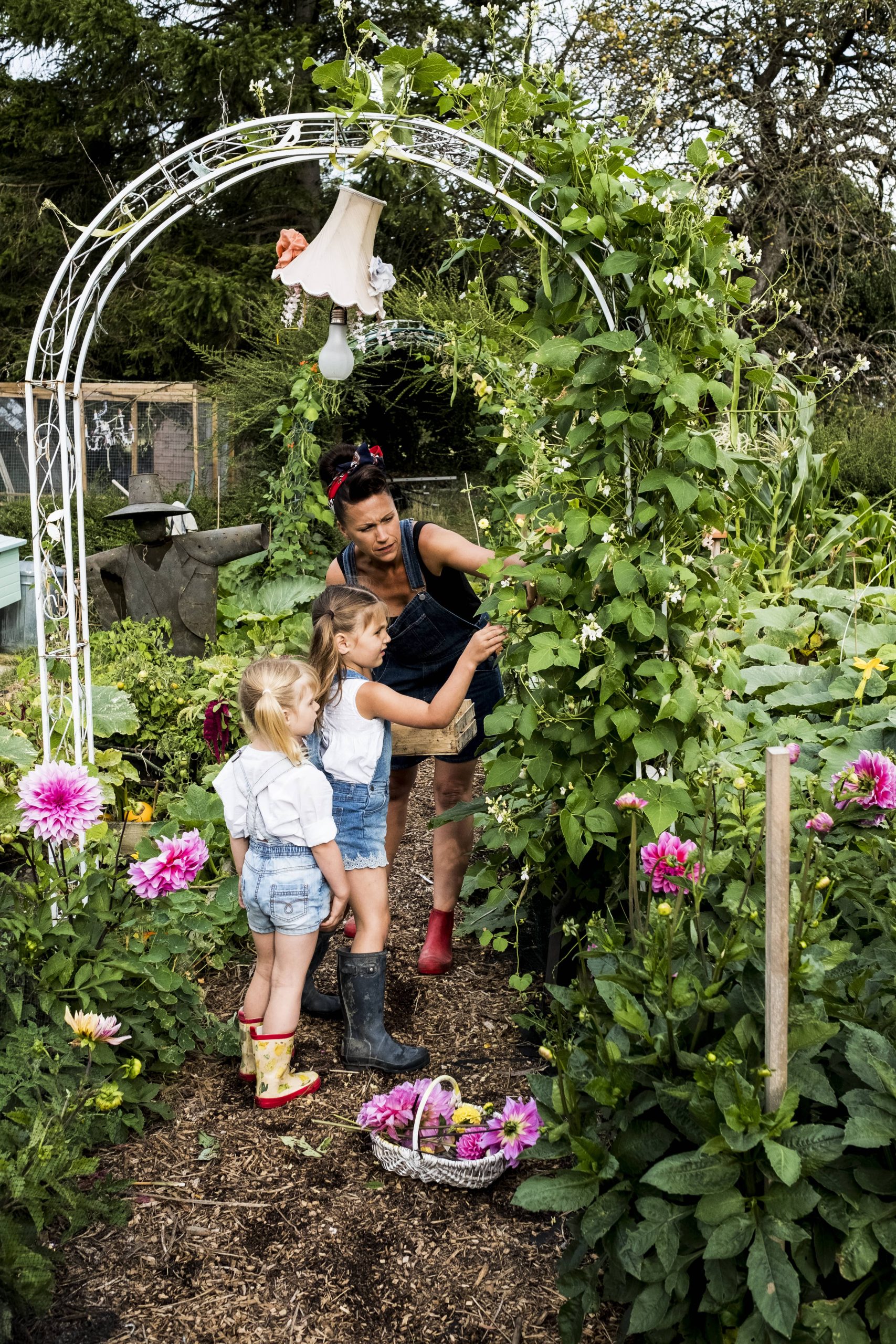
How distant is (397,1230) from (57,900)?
964 mm

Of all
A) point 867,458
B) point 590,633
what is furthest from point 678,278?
point 867,458

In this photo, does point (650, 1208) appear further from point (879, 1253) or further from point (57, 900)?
point (57, 900)

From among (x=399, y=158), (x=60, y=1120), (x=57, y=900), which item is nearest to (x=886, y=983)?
(x=60, y=1120)

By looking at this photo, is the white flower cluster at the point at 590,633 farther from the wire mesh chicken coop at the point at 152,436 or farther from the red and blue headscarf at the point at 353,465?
the wire mesh chicken coop at the point at 152,436

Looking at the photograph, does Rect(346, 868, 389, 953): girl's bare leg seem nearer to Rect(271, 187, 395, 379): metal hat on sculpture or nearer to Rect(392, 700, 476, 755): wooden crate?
Rect(392, 700, 476, 755): wooden crate

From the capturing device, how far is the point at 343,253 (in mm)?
2787

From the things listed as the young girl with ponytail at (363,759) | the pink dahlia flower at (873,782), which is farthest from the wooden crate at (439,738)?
the pink dahlia flower at (873,782)

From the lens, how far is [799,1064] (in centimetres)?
147

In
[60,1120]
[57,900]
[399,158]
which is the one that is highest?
[399,158]

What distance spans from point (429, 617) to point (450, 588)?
13 cm

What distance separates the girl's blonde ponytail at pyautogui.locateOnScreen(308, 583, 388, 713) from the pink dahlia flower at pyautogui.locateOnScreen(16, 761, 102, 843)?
1.89ft

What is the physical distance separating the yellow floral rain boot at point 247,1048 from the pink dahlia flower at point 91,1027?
0.35m

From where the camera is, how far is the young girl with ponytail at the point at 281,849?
2297 mm

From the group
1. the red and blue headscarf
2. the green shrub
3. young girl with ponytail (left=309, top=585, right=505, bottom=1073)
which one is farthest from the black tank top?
the green shrub
